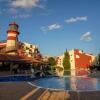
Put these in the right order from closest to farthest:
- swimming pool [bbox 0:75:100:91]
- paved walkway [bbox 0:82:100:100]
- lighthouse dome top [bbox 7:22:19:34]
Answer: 1. paved walkway [bbox 0:82:100:100]
2. swimming pool [bbox 0:75:100:91]
3. lighthouse dome top [bbox 7:22:19:34]

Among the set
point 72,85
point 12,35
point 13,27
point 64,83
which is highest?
point 13,27

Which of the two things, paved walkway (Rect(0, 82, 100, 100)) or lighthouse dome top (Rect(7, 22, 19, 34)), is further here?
lighthouse dome top (Rect(7, 22, 19, 34))

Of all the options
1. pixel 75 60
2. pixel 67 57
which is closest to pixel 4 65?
pixel 67 57

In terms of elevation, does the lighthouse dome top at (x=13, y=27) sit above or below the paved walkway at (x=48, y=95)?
above

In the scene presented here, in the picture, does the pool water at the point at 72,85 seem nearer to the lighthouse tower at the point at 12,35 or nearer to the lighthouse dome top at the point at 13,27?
the lighthouse tower at the point at 12,35

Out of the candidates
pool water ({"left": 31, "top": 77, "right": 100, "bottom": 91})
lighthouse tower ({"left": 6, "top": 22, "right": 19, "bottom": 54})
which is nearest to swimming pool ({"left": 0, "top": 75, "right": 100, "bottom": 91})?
pool water ({"left": 31, "top": 77, "right": 100, "bottom": 91})

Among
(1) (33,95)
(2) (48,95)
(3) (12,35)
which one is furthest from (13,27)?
(2) (48,95)

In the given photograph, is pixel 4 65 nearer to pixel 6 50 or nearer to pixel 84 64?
pixel 6 50

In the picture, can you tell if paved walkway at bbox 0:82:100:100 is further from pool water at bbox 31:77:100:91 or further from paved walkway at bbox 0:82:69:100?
pool water at bbox 31:77:100:91

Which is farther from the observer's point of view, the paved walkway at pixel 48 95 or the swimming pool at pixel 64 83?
the swimming pool at pixel 64 83

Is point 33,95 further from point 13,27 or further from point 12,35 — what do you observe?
point 13,27

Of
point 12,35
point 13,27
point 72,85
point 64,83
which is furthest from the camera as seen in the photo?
point 13,27

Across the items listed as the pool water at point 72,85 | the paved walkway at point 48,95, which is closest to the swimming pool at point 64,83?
the pool water at point 72,85

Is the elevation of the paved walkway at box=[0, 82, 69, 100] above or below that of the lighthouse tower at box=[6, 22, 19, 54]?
below
